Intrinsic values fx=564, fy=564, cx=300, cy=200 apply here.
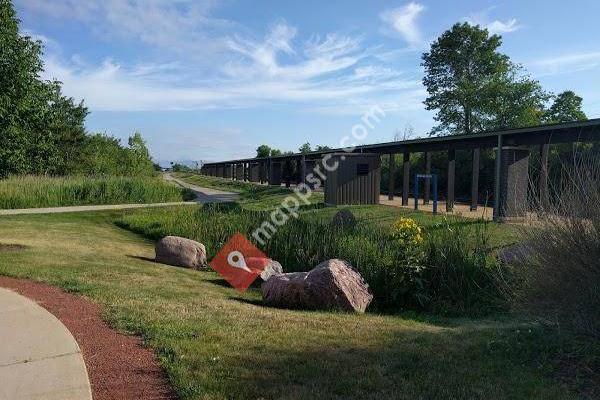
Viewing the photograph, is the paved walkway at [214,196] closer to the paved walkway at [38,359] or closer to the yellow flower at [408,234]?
the yellow flower at [408,234]

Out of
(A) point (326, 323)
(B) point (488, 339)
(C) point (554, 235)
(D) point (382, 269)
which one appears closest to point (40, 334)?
(A) point (326, 323)

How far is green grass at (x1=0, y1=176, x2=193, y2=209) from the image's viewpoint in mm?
23380

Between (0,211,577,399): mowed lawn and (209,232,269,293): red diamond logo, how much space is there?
1133mm

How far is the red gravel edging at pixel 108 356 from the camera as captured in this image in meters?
4.00

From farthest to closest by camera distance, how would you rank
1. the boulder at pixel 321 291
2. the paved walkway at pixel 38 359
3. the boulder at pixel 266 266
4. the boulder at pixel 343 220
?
the boulder at pixel 343 220
the boulder at pixel 266 266
the boulder at pixel 321 291
the paved walkway at pixel 38 359

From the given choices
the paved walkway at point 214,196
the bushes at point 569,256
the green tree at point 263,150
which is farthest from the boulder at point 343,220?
the green tree at point 263,150

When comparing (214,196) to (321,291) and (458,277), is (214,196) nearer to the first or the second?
(458,277)

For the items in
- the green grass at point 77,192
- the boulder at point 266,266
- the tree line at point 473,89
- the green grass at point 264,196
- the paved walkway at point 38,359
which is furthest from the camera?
the tree line at point 473,89

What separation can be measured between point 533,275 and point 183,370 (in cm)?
330

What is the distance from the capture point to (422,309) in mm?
8867

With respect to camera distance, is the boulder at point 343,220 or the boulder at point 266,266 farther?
the boulder at point 343,220

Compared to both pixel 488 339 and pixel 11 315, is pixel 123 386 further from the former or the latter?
pixel 488 339

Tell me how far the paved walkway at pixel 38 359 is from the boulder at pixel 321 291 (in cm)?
311

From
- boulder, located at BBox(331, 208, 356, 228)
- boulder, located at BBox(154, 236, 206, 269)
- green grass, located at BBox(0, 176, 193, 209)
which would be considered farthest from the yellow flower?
green grass, located at BBox(0, 176, 193, 209)
